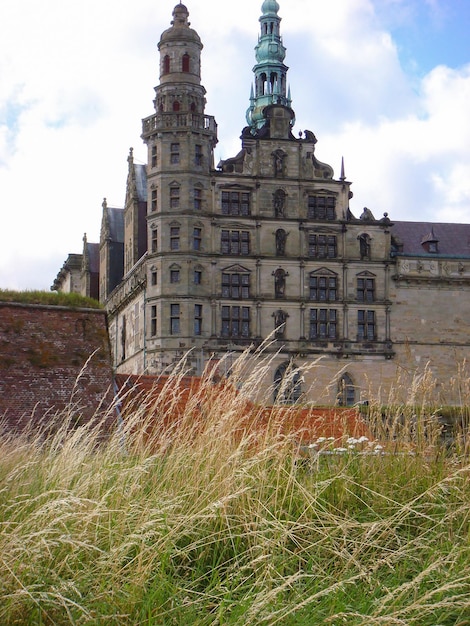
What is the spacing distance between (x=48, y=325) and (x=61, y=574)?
12839mm

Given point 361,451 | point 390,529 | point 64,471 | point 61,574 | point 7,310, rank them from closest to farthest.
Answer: point 61,574 < point 390,529 < point 64,471 < point 361,451 < point 7,310

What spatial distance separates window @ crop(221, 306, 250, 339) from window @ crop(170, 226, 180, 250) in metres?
3.35

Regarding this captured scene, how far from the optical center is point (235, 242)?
4262 cm

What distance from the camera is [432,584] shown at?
6836mm

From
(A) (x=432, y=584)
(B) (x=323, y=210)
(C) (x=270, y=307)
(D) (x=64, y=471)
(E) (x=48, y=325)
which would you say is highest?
(B) (x=323, y=210)

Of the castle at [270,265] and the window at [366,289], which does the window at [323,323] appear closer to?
the castle at [270,265]

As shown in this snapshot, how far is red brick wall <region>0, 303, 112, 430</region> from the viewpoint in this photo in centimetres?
1811

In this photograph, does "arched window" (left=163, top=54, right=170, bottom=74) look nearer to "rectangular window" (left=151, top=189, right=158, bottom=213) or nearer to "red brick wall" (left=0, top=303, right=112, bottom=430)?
"rectangular window" (left=151, top=189, right=158, bottom=213)

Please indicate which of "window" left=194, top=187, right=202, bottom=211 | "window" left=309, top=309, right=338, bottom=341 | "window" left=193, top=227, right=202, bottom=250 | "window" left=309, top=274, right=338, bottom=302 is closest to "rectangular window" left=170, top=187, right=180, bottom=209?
"window" left=194, top=187, right=202, bottom=211

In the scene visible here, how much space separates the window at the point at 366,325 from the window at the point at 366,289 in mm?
636

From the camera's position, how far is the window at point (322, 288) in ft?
142

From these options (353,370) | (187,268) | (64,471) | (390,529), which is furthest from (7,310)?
(353,370)

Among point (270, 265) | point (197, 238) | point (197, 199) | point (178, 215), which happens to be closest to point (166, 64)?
point (197, 199)

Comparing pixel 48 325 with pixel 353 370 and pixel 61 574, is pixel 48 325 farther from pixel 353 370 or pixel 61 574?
pixel 353 370
